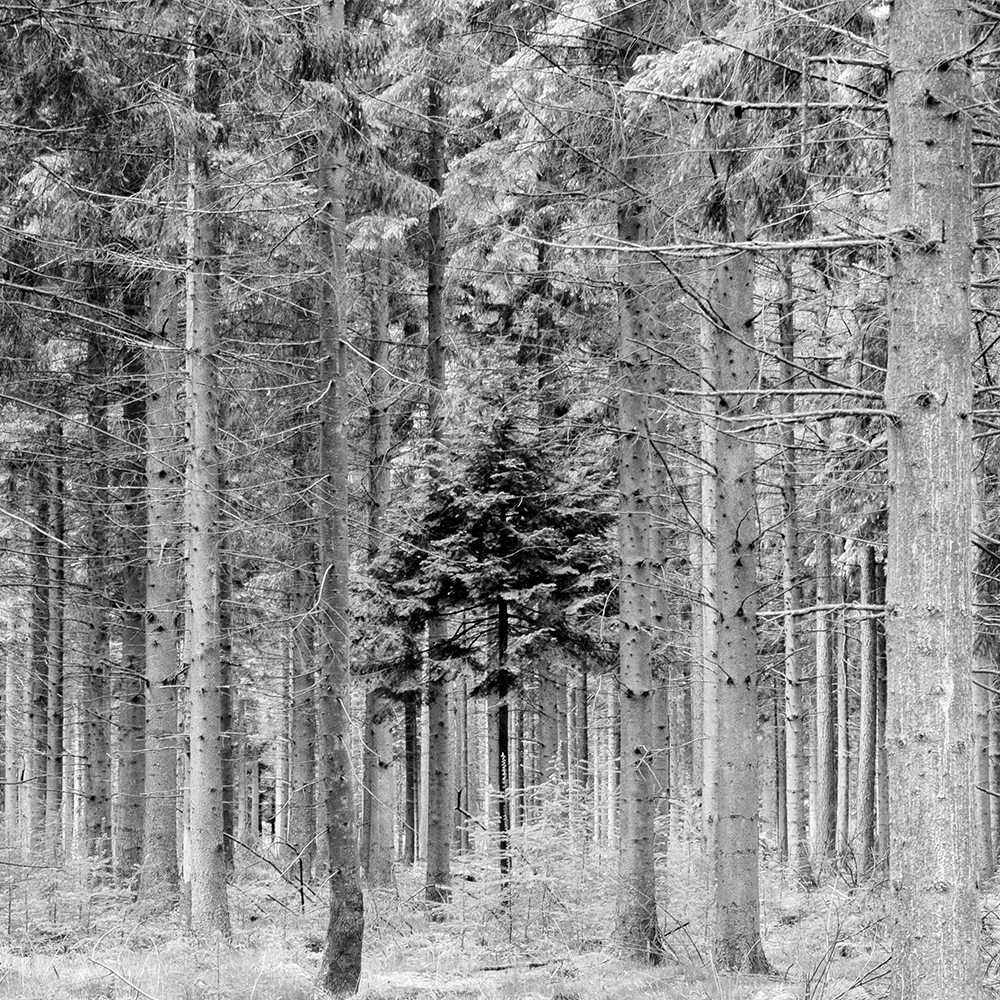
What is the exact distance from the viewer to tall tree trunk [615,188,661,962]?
9.99 metres

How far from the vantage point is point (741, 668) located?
8.79 metres

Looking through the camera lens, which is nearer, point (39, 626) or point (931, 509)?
point (931, 509)

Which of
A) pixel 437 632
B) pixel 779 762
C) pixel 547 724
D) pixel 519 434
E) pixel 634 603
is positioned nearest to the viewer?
pixel 634 603

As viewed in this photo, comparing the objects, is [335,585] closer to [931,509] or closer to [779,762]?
[931,509]

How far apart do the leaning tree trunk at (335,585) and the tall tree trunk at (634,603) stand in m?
2.72

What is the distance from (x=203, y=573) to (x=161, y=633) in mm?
3163

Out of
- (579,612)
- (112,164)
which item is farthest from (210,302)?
(579,612)

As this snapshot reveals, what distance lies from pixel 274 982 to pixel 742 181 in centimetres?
752

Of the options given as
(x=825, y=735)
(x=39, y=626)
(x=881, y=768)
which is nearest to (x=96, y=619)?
(x=39, y=626)

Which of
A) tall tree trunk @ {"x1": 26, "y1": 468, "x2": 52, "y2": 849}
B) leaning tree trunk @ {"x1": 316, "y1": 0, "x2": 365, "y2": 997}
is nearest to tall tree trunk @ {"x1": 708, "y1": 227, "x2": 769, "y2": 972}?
leaning tree trunk @ {"x1": 316, "y1": 0, "x2": 365, "y2": 997}

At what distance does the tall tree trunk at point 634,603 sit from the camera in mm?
9992

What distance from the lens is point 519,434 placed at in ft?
46.6

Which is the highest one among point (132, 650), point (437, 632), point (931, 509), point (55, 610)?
point (931, 509)

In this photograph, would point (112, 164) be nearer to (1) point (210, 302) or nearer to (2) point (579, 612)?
(1) point (210, 302)
